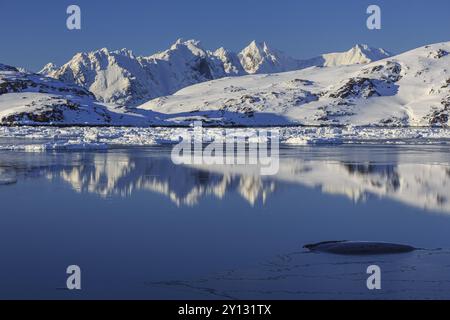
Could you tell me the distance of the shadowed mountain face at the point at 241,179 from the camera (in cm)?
2495

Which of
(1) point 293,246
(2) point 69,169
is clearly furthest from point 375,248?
(2) point 69,169

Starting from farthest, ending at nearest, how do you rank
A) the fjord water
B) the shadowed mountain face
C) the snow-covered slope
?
the snow-covered slope → the shadowed mountain face → the fjord water

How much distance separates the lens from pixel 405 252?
594 inches

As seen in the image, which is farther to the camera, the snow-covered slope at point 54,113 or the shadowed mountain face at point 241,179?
the snow-covered slope at point 54,113

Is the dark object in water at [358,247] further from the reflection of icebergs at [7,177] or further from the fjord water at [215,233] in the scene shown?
the reflection of icebergs at [7,177]

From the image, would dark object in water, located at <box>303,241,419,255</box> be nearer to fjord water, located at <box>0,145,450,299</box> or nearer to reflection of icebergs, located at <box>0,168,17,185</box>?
fjord water, located at <box>0,145,450,299</box>

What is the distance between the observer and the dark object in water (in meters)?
15.1

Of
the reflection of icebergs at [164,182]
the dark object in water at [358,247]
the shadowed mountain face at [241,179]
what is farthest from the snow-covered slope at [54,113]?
the dark object in water at [358,247]

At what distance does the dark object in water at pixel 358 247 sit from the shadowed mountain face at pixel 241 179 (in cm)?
635

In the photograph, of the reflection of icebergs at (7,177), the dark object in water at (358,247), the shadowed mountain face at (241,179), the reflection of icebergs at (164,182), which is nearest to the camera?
the dark object in water at (358,247)

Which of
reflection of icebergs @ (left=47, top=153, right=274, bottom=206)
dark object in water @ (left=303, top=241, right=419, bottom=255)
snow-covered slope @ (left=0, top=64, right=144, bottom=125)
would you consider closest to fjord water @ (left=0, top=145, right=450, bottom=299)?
reflection of icebergs @ (left=47, top=153, right=274, bottom=206)

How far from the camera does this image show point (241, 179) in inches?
1212

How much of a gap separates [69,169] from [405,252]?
2410 centimetres

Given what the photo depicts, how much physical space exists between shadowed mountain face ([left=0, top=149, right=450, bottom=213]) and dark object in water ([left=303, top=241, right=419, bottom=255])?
6.35m
